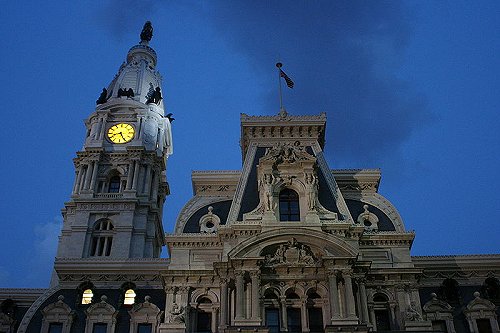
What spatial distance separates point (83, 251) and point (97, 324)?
1551 inches

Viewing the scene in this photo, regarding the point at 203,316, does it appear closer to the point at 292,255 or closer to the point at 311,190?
the point at 292,255

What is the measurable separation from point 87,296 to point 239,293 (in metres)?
11.5

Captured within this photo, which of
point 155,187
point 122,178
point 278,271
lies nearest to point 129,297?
point 278,271

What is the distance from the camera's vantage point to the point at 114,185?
302 feet

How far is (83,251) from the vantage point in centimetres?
8394

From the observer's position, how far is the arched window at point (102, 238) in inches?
3346

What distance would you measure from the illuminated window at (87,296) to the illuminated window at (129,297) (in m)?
2.38

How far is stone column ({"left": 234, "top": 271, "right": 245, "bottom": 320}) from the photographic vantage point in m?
42.3

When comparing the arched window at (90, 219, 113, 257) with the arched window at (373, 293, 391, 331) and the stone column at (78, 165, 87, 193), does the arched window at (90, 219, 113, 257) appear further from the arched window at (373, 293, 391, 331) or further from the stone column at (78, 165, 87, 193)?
the arched window at (373, 293, 391, 331)

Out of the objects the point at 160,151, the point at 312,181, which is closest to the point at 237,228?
the point at 312,181

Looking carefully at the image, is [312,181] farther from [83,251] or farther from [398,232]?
[83,251]

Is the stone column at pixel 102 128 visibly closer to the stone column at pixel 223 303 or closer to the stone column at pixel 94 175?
the stone column at pixel 94 175

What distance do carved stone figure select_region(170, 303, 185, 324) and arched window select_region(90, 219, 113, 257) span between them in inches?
1662

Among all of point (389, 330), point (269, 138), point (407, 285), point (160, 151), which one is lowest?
point (389, 330)
